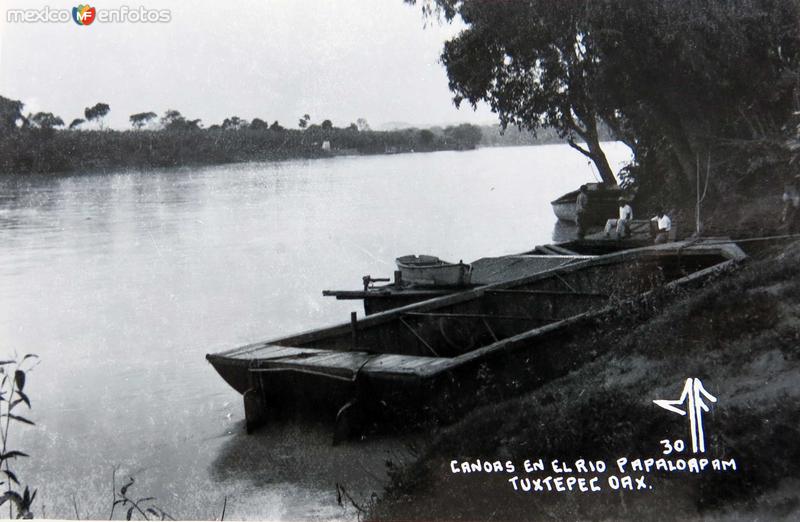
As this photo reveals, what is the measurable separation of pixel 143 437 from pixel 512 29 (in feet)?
48.1

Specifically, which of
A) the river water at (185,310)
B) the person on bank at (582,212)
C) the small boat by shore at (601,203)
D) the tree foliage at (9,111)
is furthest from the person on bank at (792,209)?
the tree foliage at (9,111)

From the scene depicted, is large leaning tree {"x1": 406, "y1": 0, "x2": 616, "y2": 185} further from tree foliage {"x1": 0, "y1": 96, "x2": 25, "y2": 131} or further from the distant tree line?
tree foliage {"x1": 0, "y1": 96, "x2": 25, "y2": 131}

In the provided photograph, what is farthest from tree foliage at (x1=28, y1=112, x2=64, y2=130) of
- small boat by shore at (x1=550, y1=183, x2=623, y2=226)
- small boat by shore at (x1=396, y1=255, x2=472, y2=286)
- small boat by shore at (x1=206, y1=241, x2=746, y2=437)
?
small boat by shore at (x1=550, y1=183, x2=623, y2=226)

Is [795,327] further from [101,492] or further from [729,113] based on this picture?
[729,113]

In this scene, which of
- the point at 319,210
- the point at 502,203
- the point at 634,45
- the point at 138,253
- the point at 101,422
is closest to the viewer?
the point at 101,422

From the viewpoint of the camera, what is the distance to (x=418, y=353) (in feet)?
30.7

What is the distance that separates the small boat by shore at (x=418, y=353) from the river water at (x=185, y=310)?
1.32 feet

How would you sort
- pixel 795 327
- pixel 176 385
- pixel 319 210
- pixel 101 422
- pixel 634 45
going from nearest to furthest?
pixel 795 327, pixel 101 422, pixel 176 385, pixel 634 45, pixel 319 210

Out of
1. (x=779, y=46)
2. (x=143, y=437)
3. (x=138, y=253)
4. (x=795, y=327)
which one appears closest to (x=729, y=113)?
(x=779, y=46)

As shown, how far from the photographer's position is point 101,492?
7484 millimetres

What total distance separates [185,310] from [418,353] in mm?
7358

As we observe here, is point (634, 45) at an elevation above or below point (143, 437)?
above

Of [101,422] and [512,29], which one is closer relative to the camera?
[101,422]

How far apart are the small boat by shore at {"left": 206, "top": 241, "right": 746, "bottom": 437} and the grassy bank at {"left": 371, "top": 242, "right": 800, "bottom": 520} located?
0.70 meters
